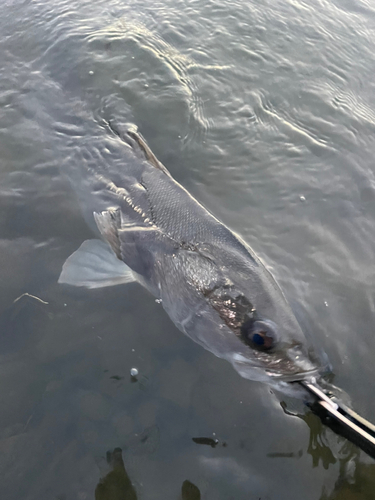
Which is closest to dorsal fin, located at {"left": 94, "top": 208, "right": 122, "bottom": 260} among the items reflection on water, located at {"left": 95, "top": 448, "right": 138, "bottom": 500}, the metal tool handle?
reflection on water, located at {"left": 95, "top": 448, "right": 138, "bottom": 500}

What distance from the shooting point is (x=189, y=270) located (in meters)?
3.09

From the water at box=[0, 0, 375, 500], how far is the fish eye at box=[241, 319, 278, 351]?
1.33ft

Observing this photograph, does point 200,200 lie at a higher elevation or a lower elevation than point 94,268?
higher

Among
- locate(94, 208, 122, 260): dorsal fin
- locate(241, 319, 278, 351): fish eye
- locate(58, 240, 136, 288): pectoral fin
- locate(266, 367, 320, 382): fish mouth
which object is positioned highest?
locate(241, 319, 278, 351): fish eye

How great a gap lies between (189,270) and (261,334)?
0.83 meters

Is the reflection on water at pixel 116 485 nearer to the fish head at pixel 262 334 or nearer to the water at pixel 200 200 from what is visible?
the water at pixel 200 200

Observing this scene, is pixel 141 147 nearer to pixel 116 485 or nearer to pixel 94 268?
pixel 94 268

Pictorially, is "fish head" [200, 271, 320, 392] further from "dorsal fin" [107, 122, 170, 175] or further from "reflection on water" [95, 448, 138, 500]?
"dorsal fin" [107, 122, 170, 175]

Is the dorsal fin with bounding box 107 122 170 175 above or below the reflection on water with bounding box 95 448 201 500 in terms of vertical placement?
above

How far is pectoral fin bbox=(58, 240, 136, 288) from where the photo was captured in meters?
3.40

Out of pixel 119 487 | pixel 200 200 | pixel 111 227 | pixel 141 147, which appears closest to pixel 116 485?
pixel 119 487

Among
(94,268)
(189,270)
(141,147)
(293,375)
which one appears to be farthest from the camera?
(141,147)

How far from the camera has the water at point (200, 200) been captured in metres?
2.50

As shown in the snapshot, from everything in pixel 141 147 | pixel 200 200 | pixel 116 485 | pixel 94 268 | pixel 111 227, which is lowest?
Result: pixel 116 485
